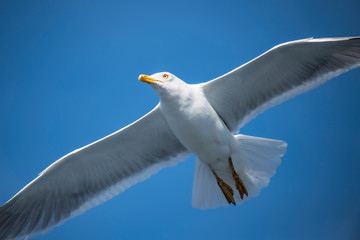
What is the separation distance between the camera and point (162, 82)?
3.58m

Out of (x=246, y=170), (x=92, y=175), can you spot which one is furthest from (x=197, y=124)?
(x=92, y=175)

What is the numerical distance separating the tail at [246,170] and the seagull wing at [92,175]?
0.36 m

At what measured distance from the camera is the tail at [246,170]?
12.8 ft

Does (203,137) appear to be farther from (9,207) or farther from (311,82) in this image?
(9,207)

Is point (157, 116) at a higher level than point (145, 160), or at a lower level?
higher

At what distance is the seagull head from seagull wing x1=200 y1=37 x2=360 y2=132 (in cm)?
36

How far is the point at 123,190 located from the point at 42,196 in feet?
2.64

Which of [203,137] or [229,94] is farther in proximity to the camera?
[229,94]

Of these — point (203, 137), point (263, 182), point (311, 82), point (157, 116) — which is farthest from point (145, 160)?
point (311, 82)

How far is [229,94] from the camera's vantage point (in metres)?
4.02

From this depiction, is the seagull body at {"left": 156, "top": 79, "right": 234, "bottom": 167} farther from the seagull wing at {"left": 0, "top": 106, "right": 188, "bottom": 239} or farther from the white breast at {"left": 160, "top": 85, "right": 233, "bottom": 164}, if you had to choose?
the seagull wing at {"left": 0, "top": 106, "right": 188, "bottom": 239}

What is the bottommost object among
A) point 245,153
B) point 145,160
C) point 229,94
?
point 245,153

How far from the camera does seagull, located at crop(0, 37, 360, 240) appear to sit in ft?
12.1

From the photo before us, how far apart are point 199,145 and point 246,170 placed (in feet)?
1.90
